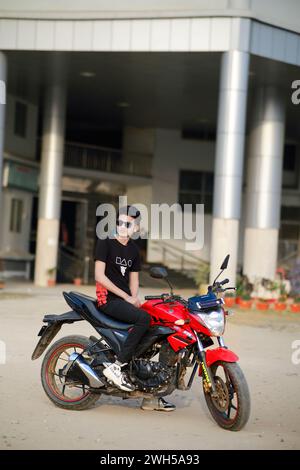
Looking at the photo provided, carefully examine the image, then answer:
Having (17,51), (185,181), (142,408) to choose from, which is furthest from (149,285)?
(142,408)

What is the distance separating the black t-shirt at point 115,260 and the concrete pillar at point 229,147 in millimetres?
12861

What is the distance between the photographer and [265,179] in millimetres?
25266

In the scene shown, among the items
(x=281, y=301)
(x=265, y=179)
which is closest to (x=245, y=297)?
(x=281, y=301)

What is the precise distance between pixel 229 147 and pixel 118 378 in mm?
13808

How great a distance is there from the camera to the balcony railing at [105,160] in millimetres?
33219

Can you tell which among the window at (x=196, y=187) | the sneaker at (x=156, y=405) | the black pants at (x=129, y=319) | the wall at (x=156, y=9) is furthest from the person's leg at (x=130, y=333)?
the window at (x=196, y=187)

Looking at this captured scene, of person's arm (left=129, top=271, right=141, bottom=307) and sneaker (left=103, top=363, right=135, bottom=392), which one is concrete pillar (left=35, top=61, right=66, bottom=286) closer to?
person's arm (left=129, top=271, right=141, bottom=307)

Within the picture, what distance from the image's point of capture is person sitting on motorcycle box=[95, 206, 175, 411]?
763cm

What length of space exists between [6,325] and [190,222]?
21634 millimetres

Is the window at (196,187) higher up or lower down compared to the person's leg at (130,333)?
higher up

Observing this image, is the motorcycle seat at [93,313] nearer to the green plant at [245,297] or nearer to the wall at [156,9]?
the green plant at [245,297]

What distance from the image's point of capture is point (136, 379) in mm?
7688

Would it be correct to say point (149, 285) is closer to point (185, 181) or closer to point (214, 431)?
point (185, 181)

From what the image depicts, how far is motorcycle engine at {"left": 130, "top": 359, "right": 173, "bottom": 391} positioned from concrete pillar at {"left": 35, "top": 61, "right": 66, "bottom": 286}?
19680 millimetres
